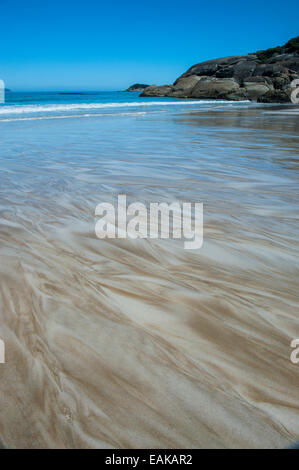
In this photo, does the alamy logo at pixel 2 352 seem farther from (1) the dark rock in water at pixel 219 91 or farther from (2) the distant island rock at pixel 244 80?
(1) the dark rock in water at pixel 219 91

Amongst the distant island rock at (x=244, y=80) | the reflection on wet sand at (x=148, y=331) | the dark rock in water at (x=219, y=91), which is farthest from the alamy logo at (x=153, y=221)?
the dark rock in water at (x=219, y=91)

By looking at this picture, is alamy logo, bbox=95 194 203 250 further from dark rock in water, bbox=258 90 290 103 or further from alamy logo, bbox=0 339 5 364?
dark rock in water, bbox=258 90 290 103

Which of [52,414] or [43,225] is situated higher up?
[43,225]

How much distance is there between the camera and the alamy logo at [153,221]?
5.74 feet

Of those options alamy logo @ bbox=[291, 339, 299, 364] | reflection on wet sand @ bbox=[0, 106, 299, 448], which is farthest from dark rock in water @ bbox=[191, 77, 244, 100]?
alamy logo @ bbox=[291, 339, 299, 364]

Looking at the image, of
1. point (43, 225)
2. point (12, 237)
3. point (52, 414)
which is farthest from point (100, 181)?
point (52, 414)

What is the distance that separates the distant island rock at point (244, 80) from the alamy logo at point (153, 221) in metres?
25.5

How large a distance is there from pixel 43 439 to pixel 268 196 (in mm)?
2226

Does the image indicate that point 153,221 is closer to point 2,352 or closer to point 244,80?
point 2,352

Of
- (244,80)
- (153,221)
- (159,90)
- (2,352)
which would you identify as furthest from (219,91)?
(2,352)

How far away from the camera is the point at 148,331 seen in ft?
3.40

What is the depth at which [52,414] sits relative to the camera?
77cm
